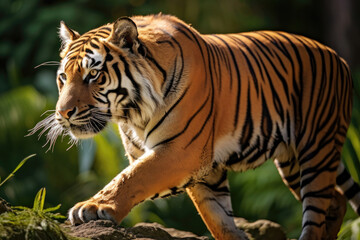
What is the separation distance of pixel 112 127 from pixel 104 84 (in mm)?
3155

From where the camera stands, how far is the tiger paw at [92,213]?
11.6 feet

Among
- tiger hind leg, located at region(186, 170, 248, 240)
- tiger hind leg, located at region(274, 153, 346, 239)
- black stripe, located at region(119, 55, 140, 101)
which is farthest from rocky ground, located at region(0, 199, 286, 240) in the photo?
tiger hind leg, located at region(274, 153, 346, 239)

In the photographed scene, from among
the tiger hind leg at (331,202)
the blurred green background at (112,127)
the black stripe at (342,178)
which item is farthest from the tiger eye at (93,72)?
the blurred green background at (112,127)

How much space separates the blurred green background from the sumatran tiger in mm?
1953

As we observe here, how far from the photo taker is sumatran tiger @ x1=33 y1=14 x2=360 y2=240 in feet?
12.6

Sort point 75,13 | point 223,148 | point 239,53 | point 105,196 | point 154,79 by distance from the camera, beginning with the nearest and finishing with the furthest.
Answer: point 105,196, point 154,79, point 223,148, point 239,53, point 75,13

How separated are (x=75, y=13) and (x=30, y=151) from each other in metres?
2.97

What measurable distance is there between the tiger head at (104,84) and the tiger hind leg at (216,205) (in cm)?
79

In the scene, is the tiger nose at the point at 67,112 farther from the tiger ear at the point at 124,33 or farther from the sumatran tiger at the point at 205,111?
the tiger ear at the point at 124,33

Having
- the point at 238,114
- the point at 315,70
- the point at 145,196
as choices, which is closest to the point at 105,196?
the point at 145,196

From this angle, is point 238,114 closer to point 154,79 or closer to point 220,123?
point 220,123

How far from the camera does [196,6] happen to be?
36.2 ft

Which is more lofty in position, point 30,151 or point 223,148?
point 223,148

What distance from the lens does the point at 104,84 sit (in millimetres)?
3869
